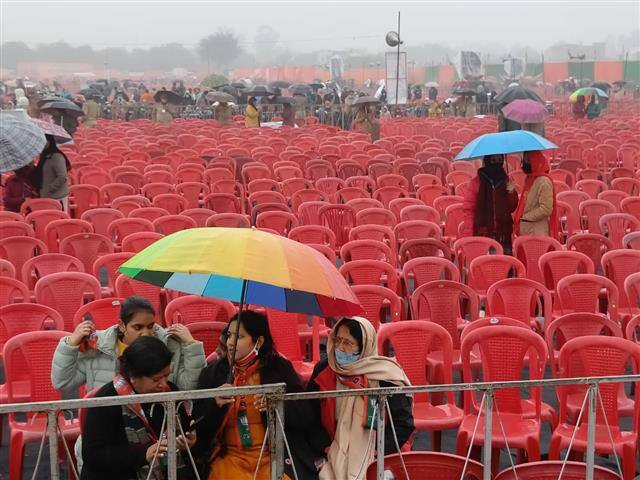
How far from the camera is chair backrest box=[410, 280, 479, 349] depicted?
670 centimetres

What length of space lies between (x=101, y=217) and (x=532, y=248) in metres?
4.83

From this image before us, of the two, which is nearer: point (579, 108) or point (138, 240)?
point (138, 240)

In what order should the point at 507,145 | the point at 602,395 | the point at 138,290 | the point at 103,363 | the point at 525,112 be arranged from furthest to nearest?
the point at 525,112
the point at 507,145
the point at 138,290
the point at 602,395
the point at 103,363

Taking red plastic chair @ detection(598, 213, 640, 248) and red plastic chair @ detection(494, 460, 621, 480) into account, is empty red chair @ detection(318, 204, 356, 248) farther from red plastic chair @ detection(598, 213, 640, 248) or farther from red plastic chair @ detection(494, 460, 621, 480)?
red plastic chair @ detection(494, 460, 621, 480)

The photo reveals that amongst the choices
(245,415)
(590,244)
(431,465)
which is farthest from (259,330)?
(590,244)

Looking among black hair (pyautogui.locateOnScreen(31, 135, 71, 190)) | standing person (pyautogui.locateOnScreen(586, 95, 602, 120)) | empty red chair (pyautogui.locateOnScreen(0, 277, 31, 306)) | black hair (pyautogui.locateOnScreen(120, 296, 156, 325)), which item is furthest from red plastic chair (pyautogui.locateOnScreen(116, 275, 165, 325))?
standing person (pyautogui.locateOnScreen(586, 95, 602, 120))

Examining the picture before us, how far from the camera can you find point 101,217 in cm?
1007

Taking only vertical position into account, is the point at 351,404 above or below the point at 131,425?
below

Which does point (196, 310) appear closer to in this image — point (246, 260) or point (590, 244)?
point (246, 260)

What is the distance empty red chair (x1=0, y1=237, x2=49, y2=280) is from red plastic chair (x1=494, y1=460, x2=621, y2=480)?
231 inches

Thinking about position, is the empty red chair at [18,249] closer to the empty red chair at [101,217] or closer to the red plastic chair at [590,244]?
the empty red chair at [101,217]

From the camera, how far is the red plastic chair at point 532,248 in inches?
336

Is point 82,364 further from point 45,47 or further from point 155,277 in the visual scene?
point 45,47

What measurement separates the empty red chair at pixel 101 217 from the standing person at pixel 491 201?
4.05 m
